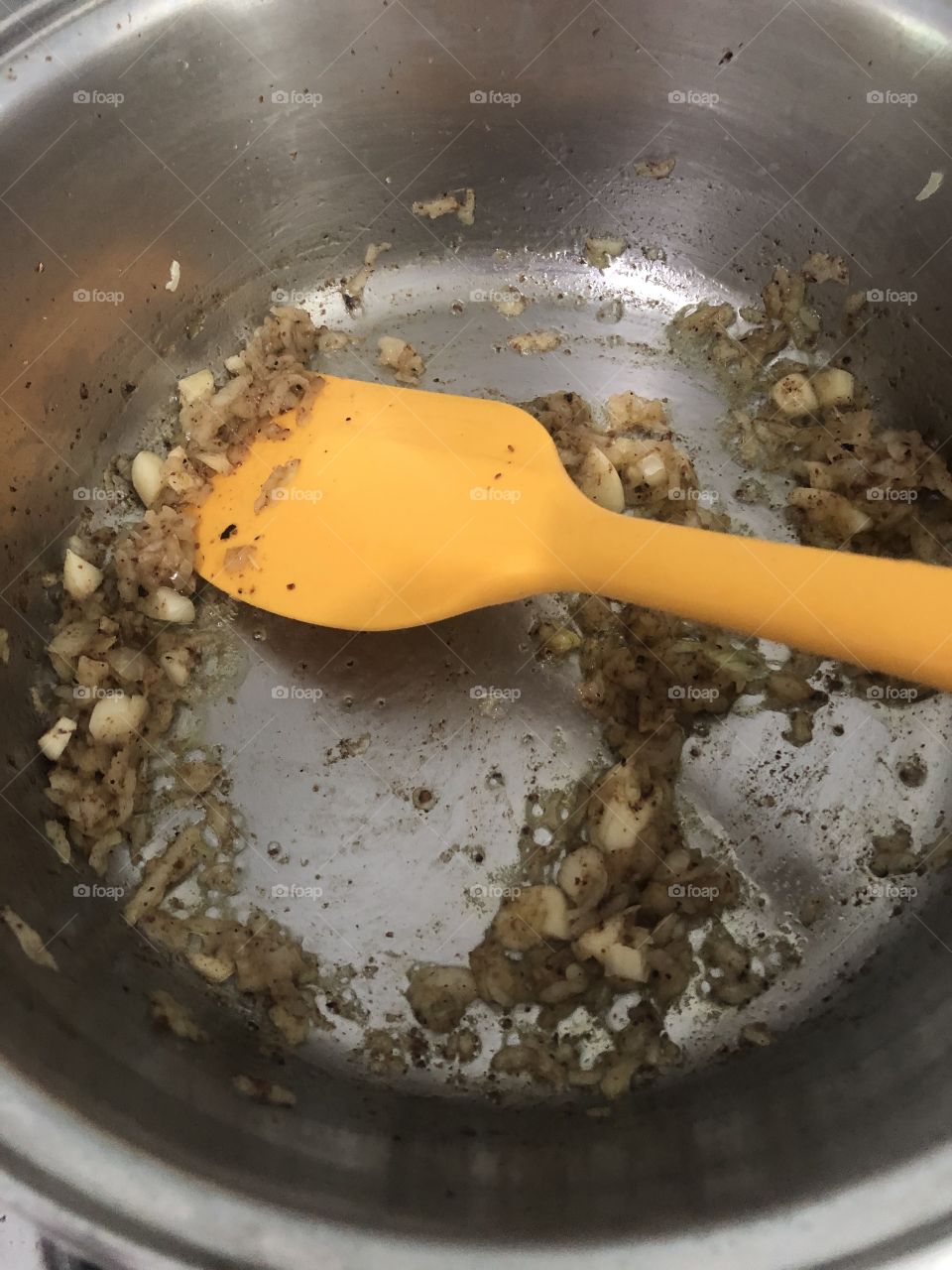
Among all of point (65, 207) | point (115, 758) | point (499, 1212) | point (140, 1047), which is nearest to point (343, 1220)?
point (499, 1212)

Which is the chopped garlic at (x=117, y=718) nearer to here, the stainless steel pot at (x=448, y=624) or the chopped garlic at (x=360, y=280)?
the stainless steel pot at (x=448, y=624)

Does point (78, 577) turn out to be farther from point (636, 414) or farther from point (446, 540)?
point (636, 414)

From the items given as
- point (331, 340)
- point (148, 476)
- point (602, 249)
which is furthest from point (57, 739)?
point (602, 249)

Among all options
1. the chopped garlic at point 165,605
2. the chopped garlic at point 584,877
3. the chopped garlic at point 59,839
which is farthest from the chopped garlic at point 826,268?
the chopped garlic at point 59,839

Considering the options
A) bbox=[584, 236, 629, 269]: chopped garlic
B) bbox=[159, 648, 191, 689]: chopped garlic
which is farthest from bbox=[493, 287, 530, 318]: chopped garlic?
bbox=[159, 648, 191, 689]: chopped garlic

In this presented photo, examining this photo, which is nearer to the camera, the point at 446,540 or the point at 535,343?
the point at 446,540
